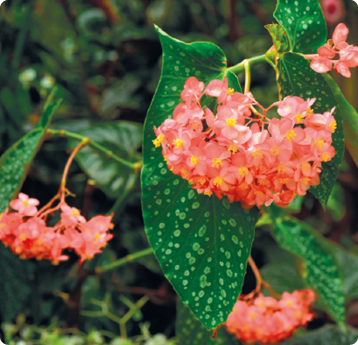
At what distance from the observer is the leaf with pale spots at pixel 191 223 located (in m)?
0.42

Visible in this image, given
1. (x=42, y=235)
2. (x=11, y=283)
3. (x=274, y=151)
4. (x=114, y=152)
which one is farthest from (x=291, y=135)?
(x=11, y=283)

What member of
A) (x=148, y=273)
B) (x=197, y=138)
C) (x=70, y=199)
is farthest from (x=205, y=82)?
(x=148, y=273)

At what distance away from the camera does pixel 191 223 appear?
1.44 feet

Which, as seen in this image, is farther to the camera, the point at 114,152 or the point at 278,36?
the point at 114,152

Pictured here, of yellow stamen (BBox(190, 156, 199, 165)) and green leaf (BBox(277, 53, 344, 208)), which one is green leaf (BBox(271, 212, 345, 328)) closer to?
green leaf (BBox(277, 53, 344, 208))

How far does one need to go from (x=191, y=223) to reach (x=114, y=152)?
1.82ft

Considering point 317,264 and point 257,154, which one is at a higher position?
point 257,154

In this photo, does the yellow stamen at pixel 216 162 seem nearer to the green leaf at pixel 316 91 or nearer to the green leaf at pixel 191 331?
the green leaf at pixel 316 91

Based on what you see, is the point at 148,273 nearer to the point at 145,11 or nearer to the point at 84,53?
the point at 84,53

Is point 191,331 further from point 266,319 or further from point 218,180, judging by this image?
point 218,180

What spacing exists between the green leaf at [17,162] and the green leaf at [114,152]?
0.22 meters

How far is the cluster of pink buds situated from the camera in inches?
14.2

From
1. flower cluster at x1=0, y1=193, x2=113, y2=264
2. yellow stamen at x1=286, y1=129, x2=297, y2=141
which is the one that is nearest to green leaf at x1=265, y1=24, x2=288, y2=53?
yellow stamen at x1=286, y1=129, x2=297, y2=141

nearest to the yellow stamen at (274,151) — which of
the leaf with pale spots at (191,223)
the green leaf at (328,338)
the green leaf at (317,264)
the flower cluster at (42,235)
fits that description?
the leaf with pale spots at (191,223)
